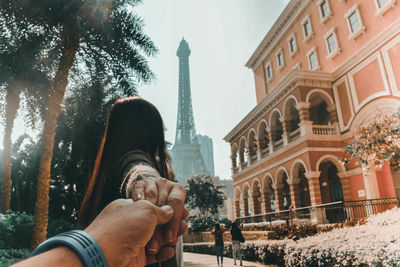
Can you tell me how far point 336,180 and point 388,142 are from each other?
10172 mm

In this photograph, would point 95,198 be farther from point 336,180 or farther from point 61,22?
point 336,180

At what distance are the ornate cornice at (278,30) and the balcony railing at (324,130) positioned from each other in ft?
36.2

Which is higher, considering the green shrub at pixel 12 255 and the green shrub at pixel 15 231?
the green shrub at pixel 15 231

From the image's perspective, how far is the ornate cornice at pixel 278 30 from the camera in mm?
23562

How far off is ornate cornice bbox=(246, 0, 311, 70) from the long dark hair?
979 inches

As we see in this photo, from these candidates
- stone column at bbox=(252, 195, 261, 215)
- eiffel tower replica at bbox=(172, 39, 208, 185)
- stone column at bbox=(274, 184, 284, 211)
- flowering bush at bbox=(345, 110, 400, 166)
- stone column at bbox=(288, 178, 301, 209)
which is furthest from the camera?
eiffel tower replica at bbox=(172, 39, 208, 185)

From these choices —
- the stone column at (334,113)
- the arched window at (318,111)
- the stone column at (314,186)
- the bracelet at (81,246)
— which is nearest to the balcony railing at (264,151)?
the arched window at (318,111)

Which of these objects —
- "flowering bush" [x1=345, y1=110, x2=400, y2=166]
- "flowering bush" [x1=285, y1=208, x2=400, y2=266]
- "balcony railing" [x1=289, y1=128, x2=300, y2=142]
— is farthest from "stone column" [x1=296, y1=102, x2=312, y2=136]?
"flowering bush" [x1=285, y1=208, x2=400, y2=266]

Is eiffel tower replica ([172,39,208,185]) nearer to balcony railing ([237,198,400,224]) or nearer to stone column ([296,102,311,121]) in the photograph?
balcony railing ([237,198,400,224])

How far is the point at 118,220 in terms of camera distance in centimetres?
69

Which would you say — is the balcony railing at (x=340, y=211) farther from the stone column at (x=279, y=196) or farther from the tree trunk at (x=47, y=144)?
the tree trunk at (x=47, y=144)

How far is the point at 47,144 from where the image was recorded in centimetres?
880

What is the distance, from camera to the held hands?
65 cm

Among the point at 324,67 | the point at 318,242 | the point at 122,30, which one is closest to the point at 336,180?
the point at 324,67
